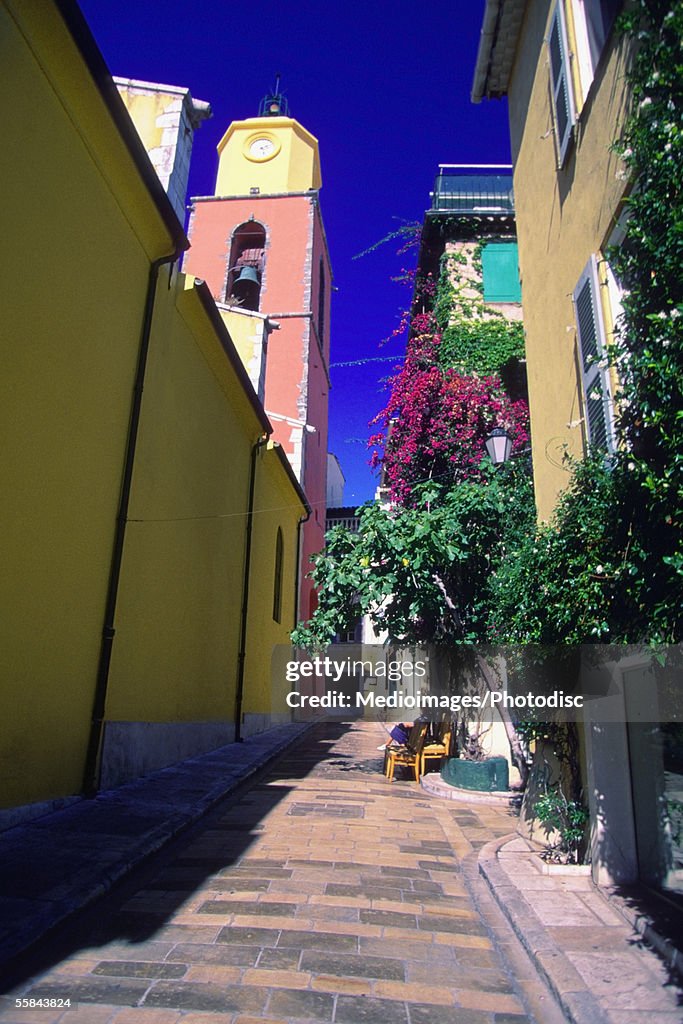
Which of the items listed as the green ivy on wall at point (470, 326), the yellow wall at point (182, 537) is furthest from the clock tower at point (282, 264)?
the yellow wall at point (182, 537)

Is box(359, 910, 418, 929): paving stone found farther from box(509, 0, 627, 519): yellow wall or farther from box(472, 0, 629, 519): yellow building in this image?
box(509, 0, 627, 519): yellow wall

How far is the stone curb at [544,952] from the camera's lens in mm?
2748

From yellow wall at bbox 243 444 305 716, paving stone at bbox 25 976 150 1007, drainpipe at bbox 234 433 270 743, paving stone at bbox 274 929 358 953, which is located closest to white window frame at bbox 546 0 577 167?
paving stone at bbox 274 929 358 953

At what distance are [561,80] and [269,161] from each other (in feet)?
72.2

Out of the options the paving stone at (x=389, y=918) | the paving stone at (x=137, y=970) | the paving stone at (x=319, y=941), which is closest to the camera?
the paving stone at (x=137, y=970)

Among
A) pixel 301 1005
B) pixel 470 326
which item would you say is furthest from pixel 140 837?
pixel 470 326

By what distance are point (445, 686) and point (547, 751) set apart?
6.04m

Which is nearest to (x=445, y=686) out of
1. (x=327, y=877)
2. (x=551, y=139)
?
(x=327, y=877)

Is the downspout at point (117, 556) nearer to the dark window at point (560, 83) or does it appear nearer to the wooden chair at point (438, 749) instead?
the dark window at point (560, 83)

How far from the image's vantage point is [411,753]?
988 cm

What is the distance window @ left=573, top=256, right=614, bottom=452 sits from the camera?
4520 millimetres

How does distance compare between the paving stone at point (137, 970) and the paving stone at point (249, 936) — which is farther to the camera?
the paving stone at point (249, 936)

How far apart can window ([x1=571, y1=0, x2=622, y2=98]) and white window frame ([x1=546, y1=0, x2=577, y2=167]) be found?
130mm

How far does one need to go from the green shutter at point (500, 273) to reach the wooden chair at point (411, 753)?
912cm
